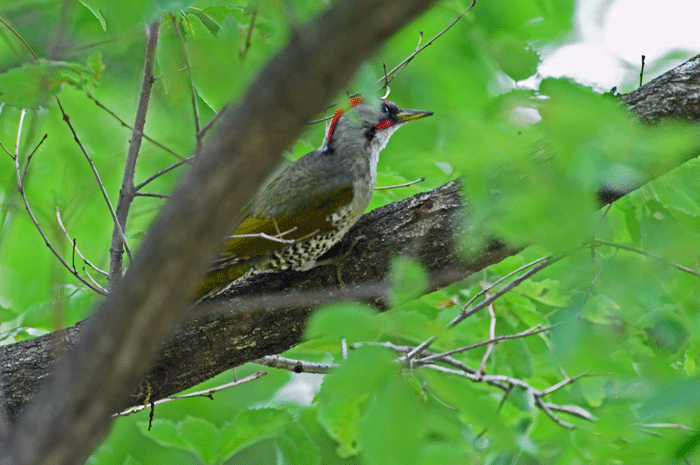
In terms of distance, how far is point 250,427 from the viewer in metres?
2.94

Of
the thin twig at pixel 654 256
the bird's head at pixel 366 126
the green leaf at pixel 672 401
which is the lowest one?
the thin twig at pixel 654 256

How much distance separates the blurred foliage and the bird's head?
0.20 meters

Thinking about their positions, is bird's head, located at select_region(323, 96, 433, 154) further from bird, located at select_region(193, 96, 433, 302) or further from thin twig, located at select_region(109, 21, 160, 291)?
thin twig, located at select_region(109, 21, 160, 291)

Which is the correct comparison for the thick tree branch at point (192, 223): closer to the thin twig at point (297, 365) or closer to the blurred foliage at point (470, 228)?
the blurred foliage at point (470, 228)

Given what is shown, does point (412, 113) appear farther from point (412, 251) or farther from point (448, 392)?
point (448, 392)

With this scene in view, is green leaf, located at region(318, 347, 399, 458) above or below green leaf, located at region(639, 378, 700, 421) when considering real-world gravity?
above

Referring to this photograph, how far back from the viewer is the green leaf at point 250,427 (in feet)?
9.65

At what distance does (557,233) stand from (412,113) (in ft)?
6.34

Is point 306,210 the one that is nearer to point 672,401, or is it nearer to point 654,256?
point 654,256

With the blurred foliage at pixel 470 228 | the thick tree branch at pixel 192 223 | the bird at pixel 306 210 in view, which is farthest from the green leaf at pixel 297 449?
the thick tree branch at pixel 192 223

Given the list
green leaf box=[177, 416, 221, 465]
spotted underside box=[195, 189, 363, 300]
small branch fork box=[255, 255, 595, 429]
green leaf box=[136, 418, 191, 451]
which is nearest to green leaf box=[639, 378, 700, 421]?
small branch fork box=[255, 255, 595, 429]

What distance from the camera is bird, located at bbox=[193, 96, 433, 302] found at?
2621 millimetres

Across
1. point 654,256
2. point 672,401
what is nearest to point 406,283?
point 672,401

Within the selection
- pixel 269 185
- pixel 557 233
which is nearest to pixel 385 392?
pixel 557 233
